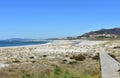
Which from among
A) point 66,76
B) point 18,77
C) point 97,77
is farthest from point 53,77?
point 18,77

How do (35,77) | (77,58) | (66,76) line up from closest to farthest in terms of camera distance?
(66,76)
(35,77)
(77,58)

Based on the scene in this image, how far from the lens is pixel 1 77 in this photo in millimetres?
18656

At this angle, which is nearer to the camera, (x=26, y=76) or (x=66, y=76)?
(x=66, y=76)

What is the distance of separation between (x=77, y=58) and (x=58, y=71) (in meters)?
13.6

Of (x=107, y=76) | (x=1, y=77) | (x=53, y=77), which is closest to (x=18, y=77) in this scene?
(x=1, y=77)

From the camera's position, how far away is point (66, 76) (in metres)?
15.1

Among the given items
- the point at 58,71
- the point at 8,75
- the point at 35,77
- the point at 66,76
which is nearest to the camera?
the point at 66,76

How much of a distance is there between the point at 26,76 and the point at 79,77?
2624 millimetres

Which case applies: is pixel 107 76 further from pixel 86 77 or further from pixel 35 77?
pixel 35 77

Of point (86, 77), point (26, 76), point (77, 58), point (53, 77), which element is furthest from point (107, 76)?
point (77, 58)

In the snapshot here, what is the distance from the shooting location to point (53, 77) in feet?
51.5

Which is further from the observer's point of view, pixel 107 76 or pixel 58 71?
pixel 58 71

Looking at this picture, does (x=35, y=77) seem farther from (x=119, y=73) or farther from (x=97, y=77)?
(x=119, y=73)

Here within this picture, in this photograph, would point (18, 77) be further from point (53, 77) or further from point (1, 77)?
point (53, 77)
